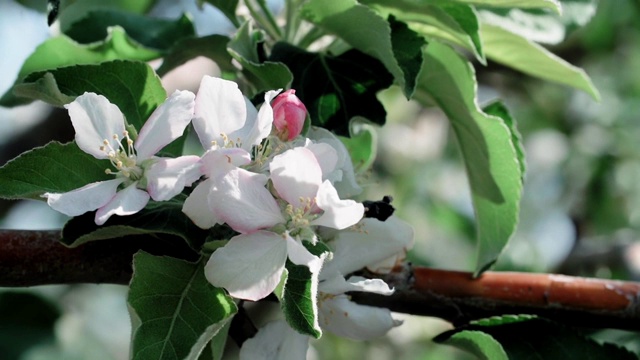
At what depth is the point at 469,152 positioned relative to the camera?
1026 mm

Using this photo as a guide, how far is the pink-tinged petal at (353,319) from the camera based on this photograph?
91cm

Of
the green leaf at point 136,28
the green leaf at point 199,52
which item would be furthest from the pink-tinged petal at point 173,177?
the green leaf at point 136,28

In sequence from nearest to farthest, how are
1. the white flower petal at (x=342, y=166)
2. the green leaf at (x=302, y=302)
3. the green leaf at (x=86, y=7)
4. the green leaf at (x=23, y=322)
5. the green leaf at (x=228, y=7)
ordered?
the green leaf at (x=302, y=302)
the white flower petal at (x=342, y=166)
the green leaf at (x=228, y=7)
the green leaf at (x=86, y=7)
the green leaf at (x=23, y=322)

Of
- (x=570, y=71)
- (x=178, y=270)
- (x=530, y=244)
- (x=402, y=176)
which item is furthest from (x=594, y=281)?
(x=402, y=176)

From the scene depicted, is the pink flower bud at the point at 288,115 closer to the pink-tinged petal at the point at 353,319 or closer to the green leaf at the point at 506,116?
the pink-tinged petal at the point at 353,319

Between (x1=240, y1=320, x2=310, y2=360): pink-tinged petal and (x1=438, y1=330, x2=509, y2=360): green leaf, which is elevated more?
(x1=240, y1=320, x2=310, y2=360): pink-tinged petal

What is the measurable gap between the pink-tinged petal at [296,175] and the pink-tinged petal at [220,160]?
28 mm

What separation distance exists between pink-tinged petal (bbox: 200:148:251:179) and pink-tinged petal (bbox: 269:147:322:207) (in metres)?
0.03

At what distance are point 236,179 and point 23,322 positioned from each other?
1.09 metres

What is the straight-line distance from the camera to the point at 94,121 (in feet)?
2.46

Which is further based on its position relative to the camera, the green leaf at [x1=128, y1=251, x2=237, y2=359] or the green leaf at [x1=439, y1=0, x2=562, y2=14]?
the green leaf at [x1=439, y1=0, x2=562, y2=14]

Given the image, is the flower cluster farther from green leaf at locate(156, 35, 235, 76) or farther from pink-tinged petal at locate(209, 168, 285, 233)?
green leaf at locate(156, 35, 235, 76)

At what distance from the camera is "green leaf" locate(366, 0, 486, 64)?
93 centimetres

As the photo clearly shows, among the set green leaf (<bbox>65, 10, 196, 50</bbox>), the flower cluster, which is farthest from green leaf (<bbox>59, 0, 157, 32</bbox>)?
the flower cluster
